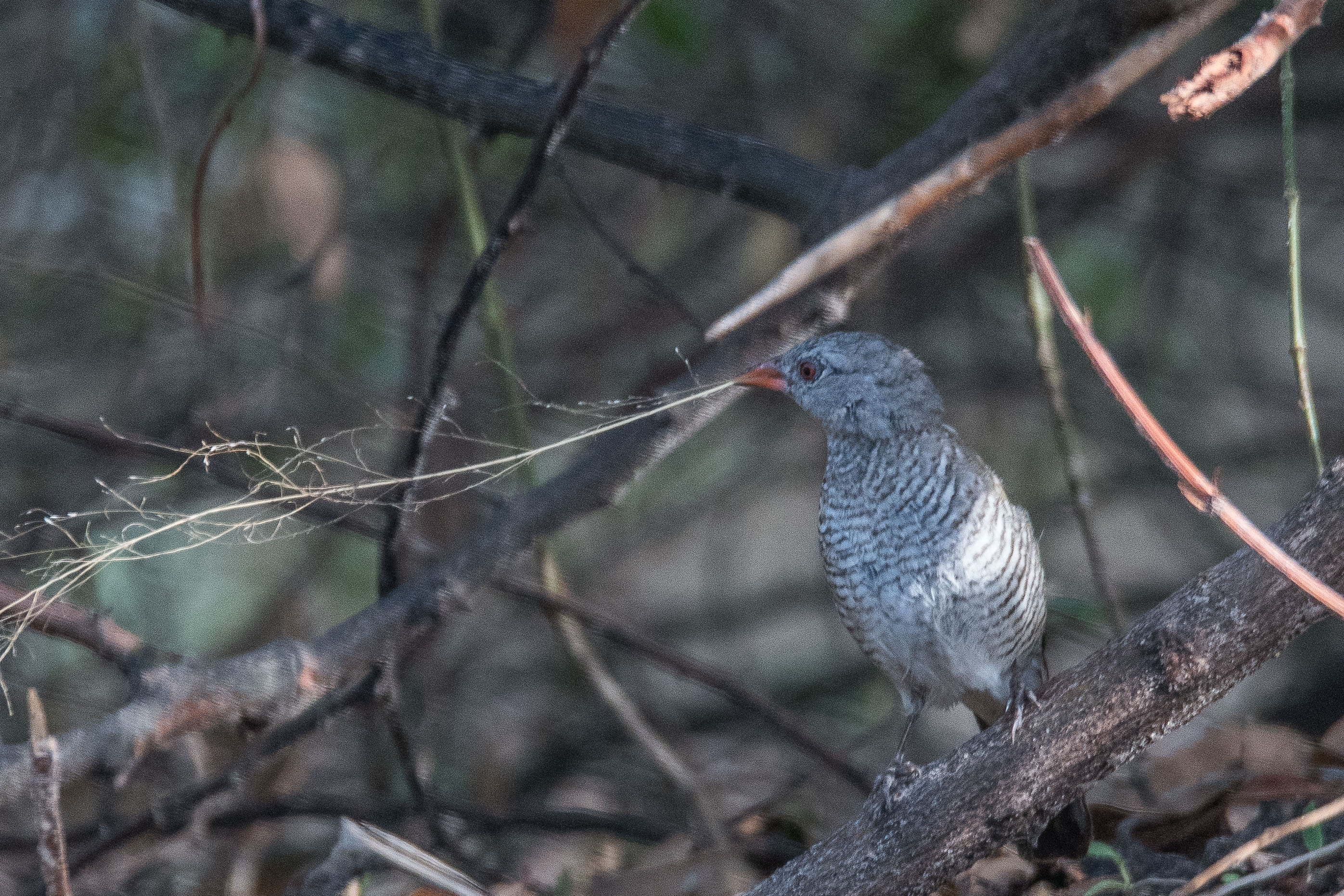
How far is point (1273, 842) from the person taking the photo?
1.53 m

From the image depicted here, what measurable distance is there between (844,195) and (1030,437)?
1688 mm

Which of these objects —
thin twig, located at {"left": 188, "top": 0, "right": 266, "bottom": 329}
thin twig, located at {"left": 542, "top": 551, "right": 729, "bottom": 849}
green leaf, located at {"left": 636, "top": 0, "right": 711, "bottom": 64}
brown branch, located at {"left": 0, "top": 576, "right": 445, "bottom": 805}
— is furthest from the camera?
green leaf, located at {"left": 636, "top": 0, "right": 711, "bottom": 64}

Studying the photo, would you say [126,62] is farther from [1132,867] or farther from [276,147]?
[1132,867]

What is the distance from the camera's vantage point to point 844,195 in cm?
227

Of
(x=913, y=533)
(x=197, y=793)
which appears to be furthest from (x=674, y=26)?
(x=197, y=793)

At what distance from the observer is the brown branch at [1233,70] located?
3.57 feet

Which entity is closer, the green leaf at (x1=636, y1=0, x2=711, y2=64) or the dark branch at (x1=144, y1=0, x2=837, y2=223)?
A: the dark branch at (x1=144, y1=0, x2=837, y2=223)

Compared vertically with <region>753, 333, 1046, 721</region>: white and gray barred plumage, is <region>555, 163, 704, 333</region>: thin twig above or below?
above

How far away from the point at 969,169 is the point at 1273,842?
2.96 feet

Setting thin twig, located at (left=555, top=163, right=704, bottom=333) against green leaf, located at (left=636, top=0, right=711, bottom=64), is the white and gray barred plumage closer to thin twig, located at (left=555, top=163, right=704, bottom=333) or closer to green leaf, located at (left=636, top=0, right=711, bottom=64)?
thin twig, located at (left=555, top=163, right=704, bottom=333)

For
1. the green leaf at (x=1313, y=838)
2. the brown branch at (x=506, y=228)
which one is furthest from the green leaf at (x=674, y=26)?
the green leaf at (x=1313, y=838)

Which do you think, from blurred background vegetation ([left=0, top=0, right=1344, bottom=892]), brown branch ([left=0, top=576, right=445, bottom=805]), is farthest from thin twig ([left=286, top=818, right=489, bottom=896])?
blurred background vegetation ([left=0, top=0, right=1344, bottom=892])

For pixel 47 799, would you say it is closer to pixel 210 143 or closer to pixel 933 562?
pixel 210 143

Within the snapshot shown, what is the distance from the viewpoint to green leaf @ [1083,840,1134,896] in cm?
180
